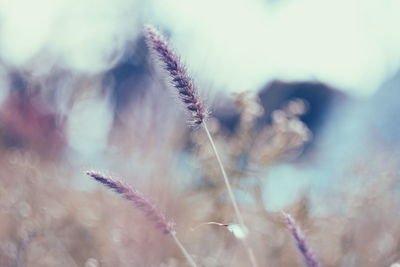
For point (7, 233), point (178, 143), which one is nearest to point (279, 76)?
point (178, 143)

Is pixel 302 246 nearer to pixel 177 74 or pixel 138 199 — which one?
pixel 138 199

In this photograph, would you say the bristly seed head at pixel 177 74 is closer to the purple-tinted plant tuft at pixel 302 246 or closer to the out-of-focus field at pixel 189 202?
the purple-tinted plant tuft at pixel 302 246

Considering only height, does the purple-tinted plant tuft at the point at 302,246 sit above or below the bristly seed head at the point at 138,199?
above

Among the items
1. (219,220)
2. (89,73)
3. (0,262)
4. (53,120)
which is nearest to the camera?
(0,262)

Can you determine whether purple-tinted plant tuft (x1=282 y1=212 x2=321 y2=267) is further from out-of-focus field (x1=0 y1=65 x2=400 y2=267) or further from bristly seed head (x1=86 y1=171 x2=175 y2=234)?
out-of-focus field (x1=0 y1=65 x2=400 y2=267)

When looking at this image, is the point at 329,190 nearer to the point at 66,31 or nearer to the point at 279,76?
the point at 279,76

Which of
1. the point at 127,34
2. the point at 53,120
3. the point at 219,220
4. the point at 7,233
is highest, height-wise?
the point at 127,34

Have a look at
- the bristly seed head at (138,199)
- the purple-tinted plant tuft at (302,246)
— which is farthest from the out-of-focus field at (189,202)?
the purple-tinted plant tuft at (302,246)
